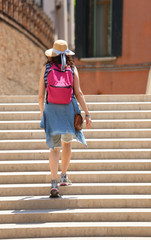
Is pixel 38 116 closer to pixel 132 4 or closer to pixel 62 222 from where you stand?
pixel 62 222

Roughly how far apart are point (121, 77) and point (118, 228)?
27.5 ft

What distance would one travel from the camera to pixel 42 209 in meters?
5.00

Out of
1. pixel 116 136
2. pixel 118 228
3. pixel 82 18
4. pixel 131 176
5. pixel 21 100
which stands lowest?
pixel 118 228

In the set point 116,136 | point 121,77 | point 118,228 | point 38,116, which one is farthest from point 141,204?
point 121,77

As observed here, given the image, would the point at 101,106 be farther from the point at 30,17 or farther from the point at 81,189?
the point at 30,17

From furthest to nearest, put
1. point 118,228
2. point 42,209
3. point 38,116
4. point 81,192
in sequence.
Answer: point 38,116 < point 81,192 < point 42,209 < point 118,228

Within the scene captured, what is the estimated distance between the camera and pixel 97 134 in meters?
6.48

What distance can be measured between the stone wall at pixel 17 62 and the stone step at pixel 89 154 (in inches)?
360

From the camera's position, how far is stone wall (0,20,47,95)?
15562 mm

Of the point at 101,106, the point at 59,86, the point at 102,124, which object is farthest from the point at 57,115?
the point at 101,106

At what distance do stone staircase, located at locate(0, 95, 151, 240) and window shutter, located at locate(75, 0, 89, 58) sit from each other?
5.61 metres

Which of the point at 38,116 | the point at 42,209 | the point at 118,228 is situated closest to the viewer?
the point at 118,228

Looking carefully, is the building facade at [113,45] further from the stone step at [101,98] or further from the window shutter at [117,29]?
the stone step at [101,98]

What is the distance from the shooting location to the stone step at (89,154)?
235 inches
